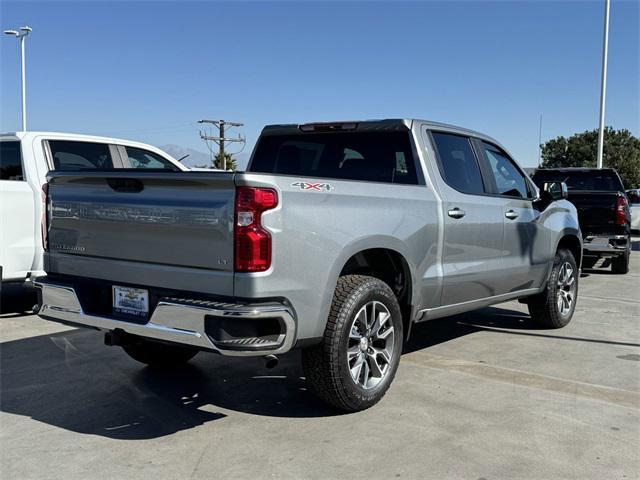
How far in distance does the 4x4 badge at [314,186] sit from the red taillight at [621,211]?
26.7 feet

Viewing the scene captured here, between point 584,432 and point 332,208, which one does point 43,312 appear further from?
point 584,432

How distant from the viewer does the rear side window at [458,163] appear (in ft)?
16.9

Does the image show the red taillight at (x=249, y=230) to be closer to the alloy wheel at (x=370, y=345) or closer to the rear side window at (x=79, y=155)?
the alloy wheel at (x=370, y=345)

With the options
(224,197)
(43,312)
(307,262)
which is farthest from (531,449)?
(43,312)

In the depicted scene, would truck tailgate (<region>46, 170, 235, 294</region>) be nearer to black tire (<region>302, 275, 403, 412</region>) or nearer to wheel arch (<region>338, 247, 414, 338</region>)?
black tire (<region>302, 275, 403, 412</region>)

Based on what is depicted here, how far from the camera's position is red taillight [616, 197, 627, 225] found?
10.4m

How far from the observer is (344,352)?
3.89 meters

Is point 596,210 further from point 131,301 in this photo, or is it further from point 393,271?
point 131,301

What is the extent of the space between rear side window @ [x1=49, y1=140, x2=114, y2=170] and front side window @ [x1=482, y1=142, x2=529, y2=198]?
436cm

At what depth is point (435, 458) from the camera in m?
3.46

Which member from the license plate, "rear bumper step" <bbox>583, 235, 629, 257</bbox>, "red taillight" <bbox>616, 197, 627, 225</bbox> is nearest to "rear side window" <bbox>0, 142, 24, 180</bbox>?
the license plate

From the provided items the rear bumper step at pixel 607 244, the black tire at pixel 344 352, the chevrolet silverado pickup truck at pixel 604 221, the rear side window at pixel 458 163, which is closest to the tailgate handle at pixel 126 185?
the black tire at pixel 344 352

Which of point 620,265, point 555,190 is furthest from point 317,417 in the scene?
point 620,265

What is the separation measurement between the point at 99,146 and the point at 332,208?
16.1 ft
